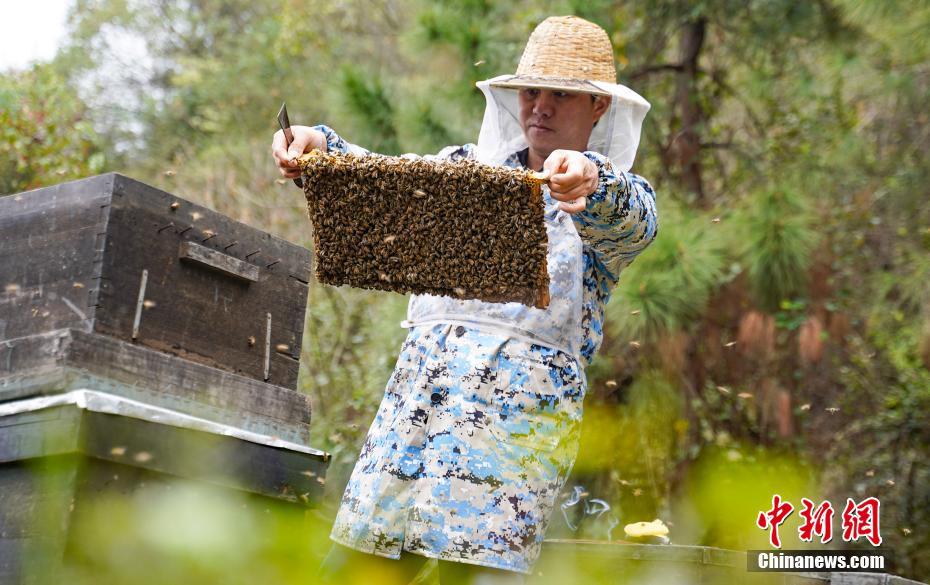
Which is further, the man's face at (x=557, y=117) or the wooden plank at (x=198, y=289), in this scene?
the man's face at (x=557, y=117)

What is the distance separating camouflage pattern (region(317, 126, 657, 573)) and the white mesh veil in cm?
25

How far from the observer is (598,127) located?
9.16ft

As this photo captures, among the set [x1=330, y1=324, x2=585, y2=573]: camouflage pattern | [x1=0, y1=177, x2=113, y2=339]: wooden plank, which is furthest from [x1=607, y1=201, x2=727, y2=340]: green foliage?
[x1=0, y1=177, x2=113, y2=339]: wooden plank

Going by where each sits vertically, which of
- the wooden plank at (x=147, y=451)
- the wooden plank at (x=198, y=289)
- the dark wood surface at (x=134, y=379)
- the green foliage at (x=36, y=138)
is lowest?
the wooden plank at (x=147, y=451)

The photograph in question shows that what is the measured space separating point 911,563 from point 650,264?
90.5 inches

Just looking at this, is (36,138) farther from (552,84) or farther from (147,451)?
(147,451)

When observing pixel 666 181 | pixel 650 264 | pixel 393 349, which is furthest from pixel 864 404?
pixel 393 349

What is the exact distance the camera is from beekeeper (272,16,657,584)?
230 cm

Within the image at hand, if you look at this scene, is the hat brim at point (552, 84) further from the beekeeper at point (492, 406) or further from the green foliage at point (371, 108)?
the green foliage at point (371, 108)

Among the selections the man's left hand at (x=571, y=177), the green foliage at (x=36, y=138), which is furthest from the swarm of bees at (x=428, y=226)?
the green foliage at (x=36, y=138)

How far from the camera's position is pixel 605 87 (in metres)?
2.72

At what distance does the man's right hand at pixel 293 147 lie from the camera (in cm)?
241

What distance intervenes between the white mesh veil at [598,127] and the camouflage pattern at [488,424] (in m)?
0.25

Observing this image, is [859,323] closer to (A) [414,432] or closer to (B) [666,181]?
(B) [666,181]
